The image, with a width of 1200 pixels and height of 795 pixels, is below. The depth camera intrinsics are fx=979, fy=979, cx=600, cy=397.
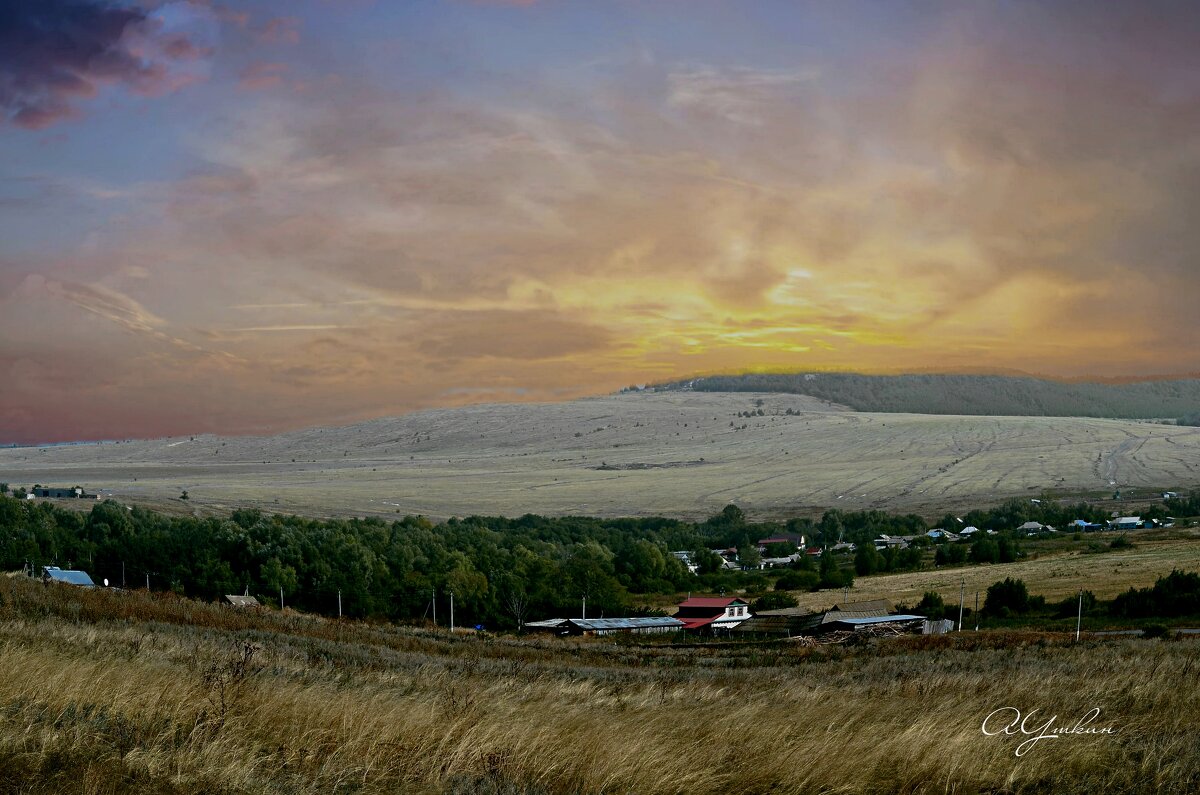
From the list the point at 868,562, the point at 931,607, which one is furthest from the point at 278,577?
the point at 868,562

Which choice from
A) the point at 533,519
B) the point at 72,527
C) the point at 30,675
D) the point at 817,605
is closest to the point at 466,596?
the point at 817,605

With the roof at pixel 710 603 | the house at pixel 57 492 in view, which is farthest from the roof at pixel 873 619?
the house at pixel 57 492

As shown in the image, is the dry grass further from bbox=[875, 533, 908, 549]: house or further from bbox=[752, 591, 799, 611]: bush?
bbox=[875, 533, 908, 549]: house

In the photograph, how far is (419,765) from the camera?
7793mm

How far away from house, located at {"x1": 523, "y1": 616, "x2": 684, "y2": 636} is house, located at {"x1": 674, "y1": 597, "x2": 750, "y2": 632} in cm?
137

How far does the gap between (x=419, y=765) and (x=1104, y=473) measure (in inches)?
8089

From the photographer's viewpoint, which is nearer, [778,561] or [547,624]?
[547,624]

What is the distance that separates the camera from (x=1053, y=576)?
275 feet

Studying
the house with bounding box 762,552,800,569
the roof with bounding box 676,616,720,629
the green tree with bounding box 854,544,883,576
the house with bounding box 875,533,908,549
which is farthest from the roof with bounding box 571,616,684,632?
the house with bounding box 875,533,908,549

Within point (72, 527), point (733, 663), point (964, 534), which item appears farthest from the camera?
Result: point (964, 534)

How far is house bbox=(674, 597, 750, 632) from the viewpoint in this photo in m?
71.8

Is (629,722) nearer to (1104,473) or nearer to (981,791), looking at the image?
(981,791)
